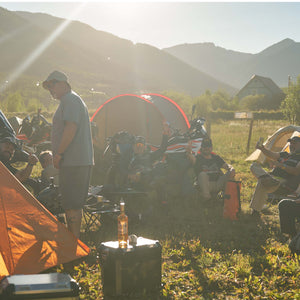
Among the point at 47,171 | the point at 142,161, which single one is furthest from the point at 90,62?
the point at 47,171

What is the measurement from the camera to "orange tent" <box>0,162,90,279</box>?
3854 mm

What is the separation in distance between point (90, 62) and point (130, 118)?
151721 mm

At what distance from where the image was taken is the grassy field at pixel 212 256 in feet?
12.7

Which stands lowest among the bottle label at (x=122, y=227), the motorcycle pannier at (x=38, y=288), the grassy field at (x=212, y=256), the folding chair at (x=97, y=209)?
the grassy field at (x=212, y=256)

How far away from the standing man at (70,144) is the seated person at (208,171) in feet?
11.2

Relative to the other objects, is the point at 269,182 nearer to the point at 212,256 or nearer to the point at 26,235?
the point at 212,256

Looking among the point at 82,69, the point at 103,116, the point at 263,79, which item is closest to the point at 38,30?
the point at 82,69

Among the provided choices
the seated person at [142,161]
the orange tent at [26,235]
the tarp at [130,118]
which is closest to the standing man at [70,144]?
the orange tent at [26,235]

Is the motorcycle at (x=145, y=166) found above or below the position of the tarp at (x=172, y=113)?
below

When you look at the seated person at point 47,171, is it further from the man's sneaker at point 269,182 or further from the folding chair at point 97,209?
the man's sneaker at point 269,182

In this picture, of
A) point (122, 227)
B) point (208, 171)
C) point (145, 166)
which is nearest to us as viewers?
point (122, 227)

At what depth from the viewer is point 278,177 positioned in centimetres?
684

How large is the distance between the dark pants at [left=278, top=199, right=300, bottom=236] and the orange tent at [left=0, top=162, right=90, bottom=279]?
294 cm

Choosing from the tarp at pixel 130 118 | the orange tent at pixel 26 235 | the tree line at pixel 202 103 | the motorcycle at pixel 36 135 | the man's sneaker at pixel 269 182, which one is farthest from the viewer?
the tree line at pixel 202 103
